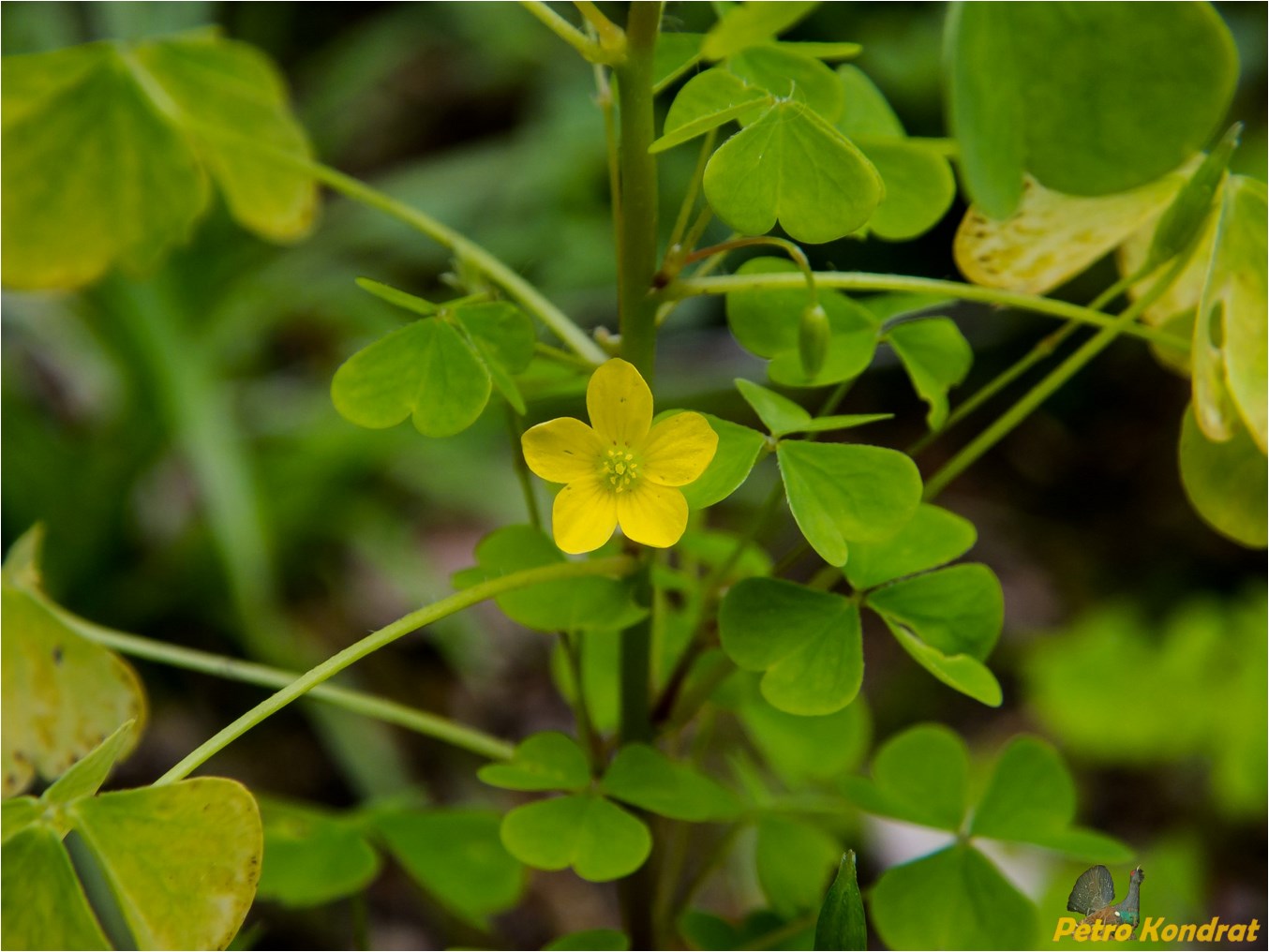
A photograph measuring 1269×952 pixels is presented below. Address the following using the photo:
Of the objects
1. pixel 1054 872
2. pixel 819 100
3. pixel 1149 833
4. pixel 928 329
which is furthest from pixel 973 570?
pixel 1149 833

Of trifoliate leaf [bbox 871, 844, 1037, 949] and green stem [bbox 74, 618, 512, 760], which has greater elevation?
green stem [bbox 74, 618, 512, 760]

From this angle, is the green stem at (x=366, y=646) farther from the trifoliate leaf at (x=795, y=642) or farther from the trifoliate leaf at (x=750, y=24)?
the trifoliate leaf at (x=750, y=24)

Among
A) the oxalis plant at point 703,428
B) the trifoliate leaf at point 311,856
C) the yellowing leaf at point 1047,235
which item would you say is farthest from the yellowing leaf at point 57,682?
the yellowing leaf at point 1047,235

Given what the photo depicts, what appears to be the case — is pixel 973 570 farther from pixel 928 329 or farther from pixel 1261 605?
pixel 1261 605

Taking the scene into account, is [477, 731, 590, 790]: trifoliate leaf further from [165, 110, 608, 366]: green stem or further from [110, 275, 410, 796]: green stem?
[110, 275, 410, 796]: green stem

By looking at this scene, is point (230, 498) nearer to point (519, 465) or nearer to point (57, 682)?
point (57, 682)

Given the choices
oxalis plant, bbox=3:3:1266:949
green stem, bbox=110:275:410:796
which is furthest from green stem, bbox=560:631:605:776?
green stem, bbox=110:275:410:796

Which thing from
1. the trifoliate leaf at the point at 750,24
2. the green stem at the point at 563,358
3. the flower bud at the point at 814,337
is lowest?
the green stem at the point at 563,358
